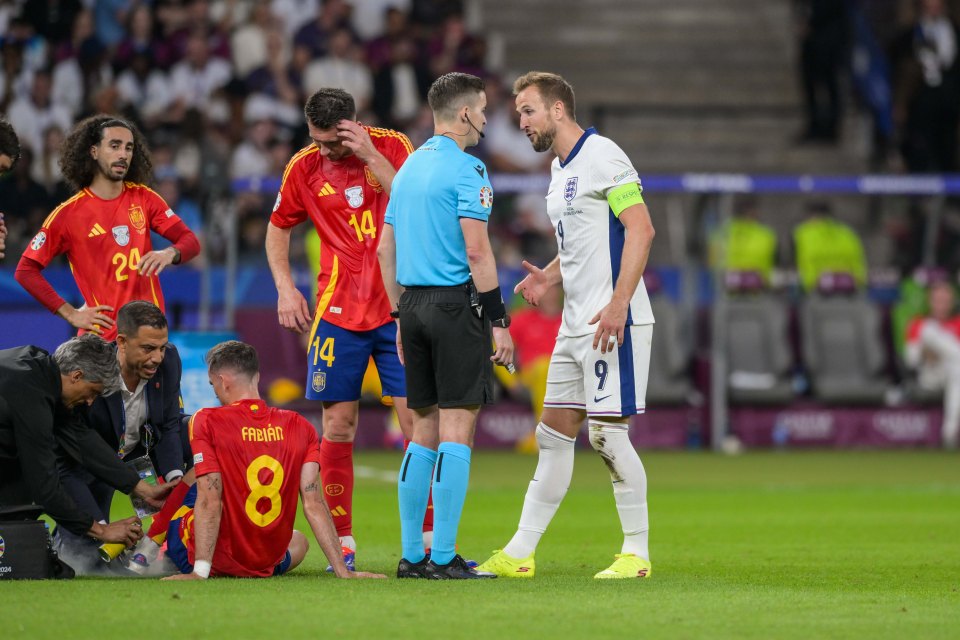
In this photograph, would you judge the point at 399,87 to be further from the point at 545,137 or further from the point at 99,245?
the point at 545,137

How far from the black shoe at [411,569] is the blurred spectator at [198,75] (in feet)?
42.8

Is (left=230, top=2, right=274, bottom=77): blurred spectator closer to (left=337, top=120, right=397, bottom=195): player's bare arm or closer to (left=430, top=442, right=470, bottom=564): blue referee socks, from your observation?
(left=337, top=120, right=397, bottom=195): player's bare arm

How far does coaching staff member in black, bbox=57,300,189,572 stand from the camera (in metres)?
7.71

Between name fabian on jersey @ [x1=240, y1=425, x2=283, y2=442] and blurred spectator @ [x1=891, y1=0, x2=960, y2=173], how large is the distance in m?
15.9

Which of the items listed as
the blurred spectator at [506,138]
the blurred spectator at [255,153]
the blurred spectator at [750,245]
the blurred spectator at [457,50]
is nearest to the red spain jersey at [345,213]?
the blurred spectator at [255,153]

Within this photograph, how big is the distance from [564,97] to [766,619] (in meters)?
2.91

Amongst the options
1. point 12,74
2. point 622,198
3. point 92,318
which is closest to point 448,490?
point 622,198

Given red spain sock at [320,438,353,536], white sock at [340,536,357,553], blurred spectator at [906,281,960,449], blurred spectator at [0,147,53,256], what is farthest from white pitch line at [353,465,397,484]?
blurred spectator at [906,281,960,449]

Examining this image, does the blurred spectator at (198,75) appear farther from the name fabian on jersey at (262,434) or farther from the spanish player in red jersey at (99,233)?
the name fabian on jersey at (262,434)

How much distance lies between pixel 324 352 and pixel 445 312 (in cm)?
126

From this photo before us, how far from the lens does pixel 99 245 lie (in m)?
8.62

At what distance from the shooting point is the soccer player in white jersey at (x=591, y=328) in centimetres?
760

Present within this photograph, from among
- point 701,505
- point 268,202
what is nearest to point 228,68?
point 268,202

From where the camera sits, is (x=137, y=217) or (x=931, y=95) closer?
(x=137, y=217)
